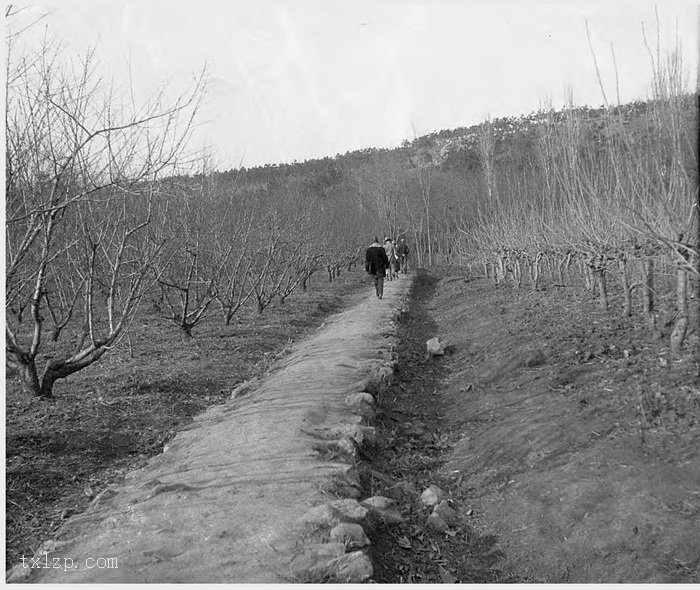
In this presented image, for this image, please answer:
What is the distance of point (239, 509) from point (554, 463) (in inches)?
90.4

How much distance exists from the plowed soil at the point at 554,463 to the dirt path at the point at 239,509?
13.0 inches

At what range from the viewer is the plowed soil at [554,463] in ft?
10.5

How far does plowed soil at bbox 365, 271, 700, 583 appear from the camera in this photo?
10.5ft

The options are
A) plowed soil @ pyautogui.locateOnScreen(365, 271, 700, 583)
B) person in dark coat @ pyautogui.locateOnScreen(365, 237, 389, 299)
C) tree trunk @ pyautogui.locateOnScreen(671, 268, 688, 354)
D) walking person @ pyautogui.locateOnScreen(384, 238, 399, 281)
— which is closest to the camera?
plowed soil @ pyautogui.locateOnScreen(365, 271, 700, 583)

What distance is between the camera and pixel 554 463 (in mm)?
4246

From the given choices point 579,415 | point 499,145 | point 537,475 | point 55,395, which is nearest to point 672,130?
point 579,415

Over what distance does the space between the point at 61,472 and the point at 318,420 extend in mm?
2295

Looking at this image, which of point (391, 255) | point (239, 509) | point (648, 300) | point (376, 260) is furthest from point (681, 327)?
point (391, 255)

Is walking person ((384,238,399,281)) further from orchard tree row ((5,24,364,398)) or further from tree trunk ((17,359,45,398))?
tree trunk ((17,359,45,398))

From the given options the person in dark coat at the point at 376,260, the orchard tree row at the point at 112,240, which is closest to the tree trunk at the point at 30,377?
the orchard tree row at the point at 112,240

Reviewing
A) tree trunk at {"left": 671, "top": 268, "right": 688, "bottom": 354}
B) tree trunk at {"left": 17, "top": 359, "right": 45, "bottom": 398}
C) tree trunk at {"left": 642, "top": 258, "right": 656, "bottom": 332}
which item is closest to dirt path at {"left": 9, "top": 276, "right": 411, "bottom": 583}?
tree trunk at {"left": 17, "top": 359, "right": 45, "bottom": 398}

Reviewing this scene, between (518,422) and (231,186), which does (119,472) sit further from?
(231,186)

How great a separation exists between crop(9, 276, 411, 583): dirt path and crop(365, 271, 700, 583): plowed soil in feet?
1.08

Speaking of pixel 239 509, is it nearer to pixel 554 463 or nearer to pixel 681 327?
pixel 554 463
